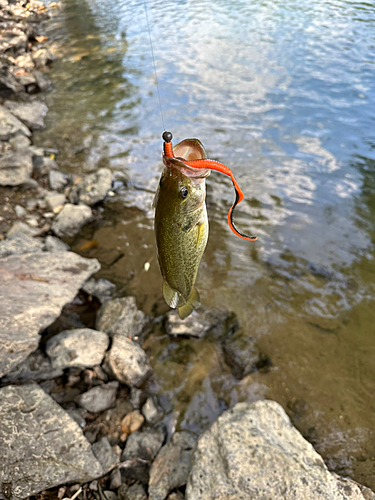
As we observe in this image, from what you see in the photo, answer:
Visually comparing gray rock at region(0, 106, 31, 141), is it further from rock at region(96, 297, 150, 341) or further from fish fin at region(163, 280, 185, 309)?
fish fin at region(163, 280, 185, 309)

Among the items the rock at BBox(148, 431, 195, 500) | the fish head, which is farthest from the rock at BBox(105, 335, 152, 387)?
the fish head

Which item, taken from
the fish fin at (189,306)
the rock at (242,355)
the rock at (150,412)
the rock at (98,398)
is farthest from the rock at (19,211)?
the fish fin at (189,306)

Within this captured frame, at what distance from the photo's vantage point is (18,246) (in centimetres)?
466

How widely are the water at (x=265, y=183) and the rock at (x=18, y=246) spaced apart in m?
1.14

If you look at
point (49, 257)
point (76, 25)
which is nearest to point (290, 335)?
point (49, 257)

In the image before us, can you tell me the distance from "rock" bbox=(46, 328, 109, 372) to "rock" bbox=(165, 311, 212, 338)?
0.89 m

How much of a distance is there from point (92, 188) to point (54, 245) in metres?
1.75

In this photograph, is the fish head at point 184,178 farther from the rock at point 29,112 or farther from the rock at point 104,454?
the rock at point 29,112

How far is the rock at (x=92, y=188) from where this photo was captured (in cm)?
668

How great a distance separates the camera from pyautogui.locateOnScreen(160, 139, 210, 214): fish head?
69.2 inches

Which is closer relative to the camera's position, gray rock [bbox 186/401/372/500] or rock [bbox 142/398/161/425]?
gray rock [bbox 186/401/372/500]

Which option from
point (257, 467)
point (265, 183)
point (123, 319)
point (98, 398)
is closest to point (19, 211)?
point (123, 319)

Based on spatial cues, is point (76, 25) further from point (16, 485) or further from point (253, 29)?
point (16, 485)

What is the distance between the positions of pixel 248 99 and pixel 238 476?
9.37m
